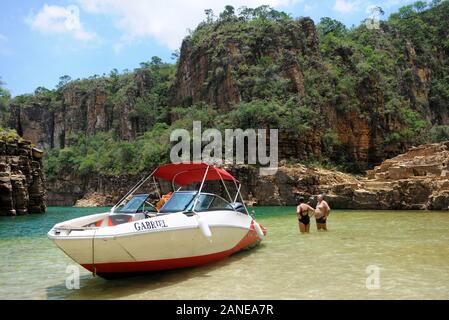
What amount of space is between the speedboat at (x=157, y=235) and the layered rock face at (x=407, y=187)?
80.6ft

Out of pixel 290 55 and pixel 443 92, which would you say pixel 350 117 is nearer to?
pixel 290 55

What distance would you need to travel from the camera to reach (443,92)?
8119 centimetres

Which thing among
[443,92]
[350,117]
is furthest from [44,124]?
[443,92]

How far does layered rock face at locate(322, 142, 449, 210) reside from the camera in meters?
31.5

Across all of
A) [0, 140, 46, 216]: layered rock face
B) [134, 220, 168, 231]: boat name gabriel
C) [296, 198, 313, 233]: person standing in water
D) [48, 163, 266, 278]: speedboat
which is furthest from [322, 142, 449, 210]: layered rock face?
[0, 140, 46, 216]: layered rock face

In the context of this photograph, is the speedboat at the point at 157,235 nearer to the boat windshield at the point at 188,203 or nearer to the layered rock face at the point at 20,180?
the boat windshield at the point at 188,203

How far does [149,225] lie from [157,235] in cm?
27

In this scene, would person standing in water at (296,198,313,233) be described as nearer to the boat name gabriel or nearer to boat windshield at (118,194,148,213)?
boat windshield at (118,194,148,213)

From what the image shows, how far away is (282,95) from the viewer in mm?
62250

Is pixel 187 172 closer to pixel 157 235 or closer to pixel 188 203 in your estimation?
pixel 188 203

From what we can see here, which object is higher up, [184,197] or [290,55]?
[290,55]

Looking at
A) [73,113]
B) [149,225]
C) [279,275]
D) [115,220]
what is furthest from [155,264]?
[73,113]

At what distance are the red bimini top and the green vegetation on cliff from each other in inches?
1601
